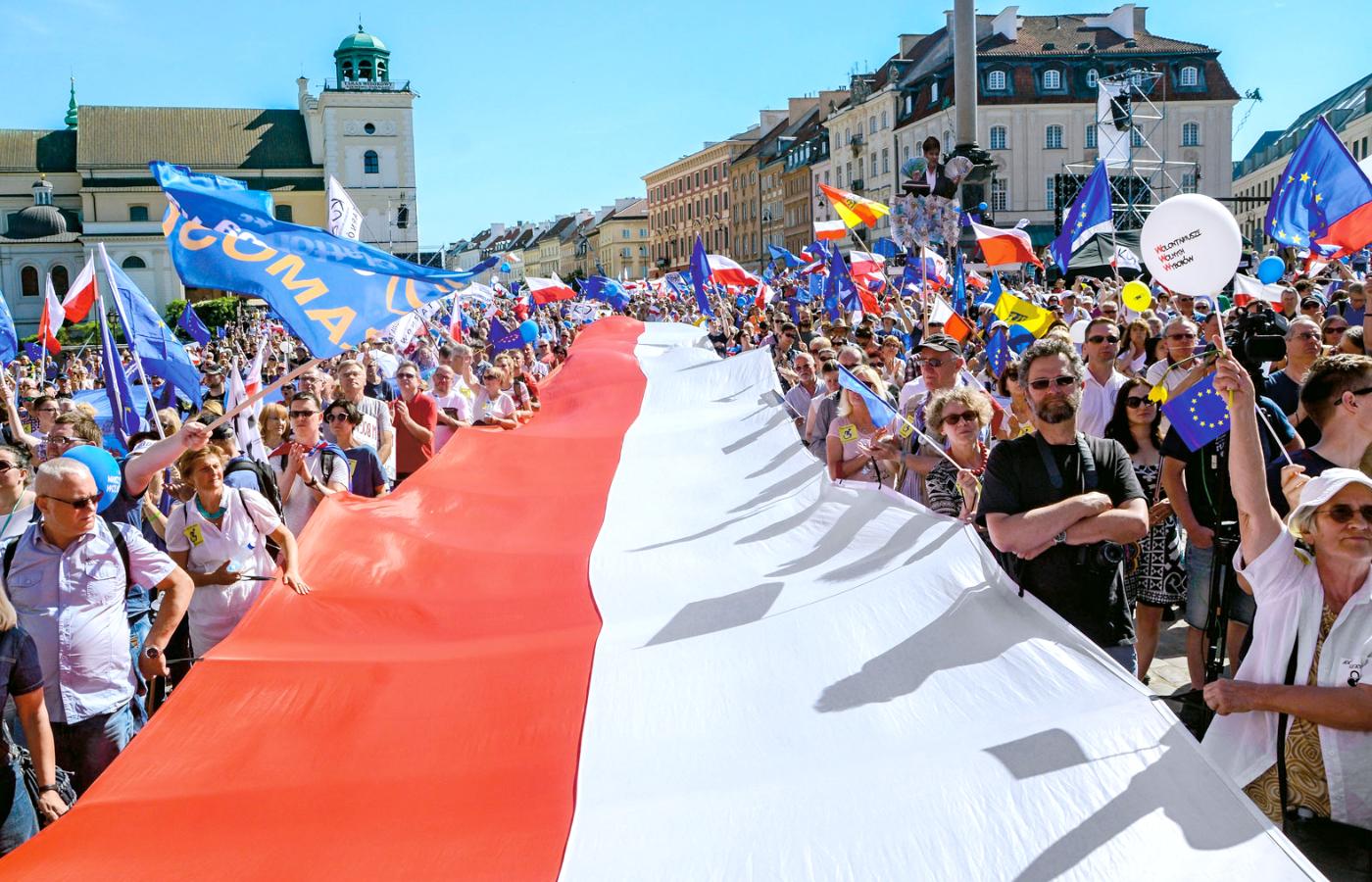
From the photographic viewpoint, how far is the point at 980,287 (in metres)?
21.0

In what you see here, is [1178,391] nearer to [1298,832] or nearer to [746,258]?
[1298,832]

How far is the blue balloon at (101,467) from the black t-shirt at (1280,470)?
4.59m

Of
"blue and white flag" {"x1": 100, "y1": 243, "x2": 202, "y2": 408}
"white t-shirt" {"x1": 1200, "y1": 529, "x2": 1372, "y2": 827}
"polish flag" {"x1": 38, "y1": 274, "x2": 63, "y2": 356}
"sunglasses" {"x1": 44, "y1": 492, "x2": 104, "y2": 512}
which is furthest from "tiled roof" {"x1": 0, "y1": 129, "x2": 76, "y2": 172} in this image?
"white t-shirt" {"x1": 1200, "y1": 529, "x2": 1372, "y2": 827}

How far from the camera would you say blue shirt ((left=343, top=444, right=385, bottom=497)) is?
300 inches

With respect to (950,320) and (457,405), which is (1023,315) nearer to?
(950,320)

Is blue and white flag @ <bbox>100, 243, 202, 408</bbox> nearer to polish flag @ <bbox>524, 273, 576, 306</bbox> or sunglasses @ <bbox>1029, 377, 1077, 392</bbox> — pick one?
sunglasses @ <bbox>1029, 377, 1077, 392</bbox>

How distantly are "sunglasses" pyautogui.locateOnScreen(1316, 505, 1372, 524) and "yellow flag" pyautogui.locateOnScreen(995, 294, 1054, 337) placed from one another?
7780mm

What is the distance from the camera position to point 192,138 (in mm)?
105688

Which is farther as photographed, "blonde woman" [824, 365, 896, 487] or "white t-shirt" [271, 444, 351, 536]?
"blonde woman" [824, 365, 896, 487]

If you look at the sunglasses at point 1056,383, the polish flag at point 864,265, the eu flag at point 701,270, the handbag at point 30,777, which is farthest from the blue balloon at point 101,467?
the polish flag at point 864,265

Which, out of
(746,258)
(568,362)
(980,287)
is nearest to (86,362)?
(568,362)

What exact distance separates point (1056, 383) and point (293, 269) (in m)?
4.00

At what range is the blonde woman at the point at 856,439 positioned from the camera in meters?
7.13

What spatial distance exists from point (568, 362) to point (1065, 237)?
6473 mm
